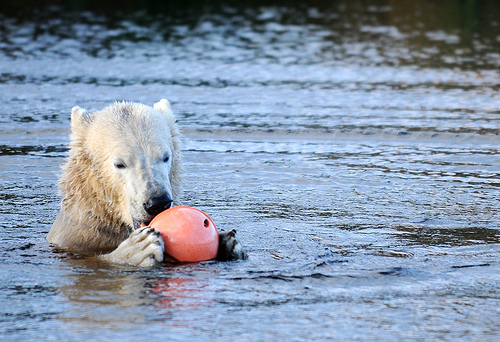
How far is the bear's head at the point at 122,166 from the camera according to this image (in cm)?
563

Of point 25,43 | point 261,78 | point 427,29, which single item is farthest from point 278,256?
point 427,29

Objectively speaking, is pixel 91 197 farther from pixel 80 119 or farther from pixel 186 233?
pixel 186 233

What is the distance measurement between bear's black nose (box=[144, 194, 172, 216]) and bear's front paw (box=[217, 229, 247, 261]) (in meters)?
0.50

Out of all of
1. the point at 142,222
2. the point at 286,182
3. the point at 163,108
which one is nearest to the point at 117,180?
the point at 142,222

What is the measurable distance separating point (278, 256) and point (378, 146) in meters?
4.50

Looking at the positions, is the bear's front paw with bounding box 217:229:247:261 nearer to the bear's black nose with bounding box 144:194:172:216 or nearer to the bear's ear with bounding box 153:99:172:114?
the bear's black nose with bounding box 144:194:172:216

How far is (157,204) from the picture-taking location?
555cm

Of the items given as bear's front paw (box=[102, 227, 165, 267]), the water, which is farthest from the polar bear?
the water

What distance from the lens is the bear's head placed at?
563 centimetres

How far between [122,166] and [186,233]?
72 cm

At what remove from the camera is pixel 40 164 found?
9266mm

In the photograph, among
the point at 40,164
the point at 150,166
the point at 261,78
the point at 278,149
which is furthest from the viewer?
the point at 261,78

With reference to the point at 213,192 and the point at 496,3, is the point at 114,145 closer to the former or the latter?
the point at 213,192

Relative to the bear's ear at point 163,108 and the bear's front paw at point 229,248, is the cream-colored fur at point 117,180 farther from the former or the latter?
the bear's front paw at point 229,248
